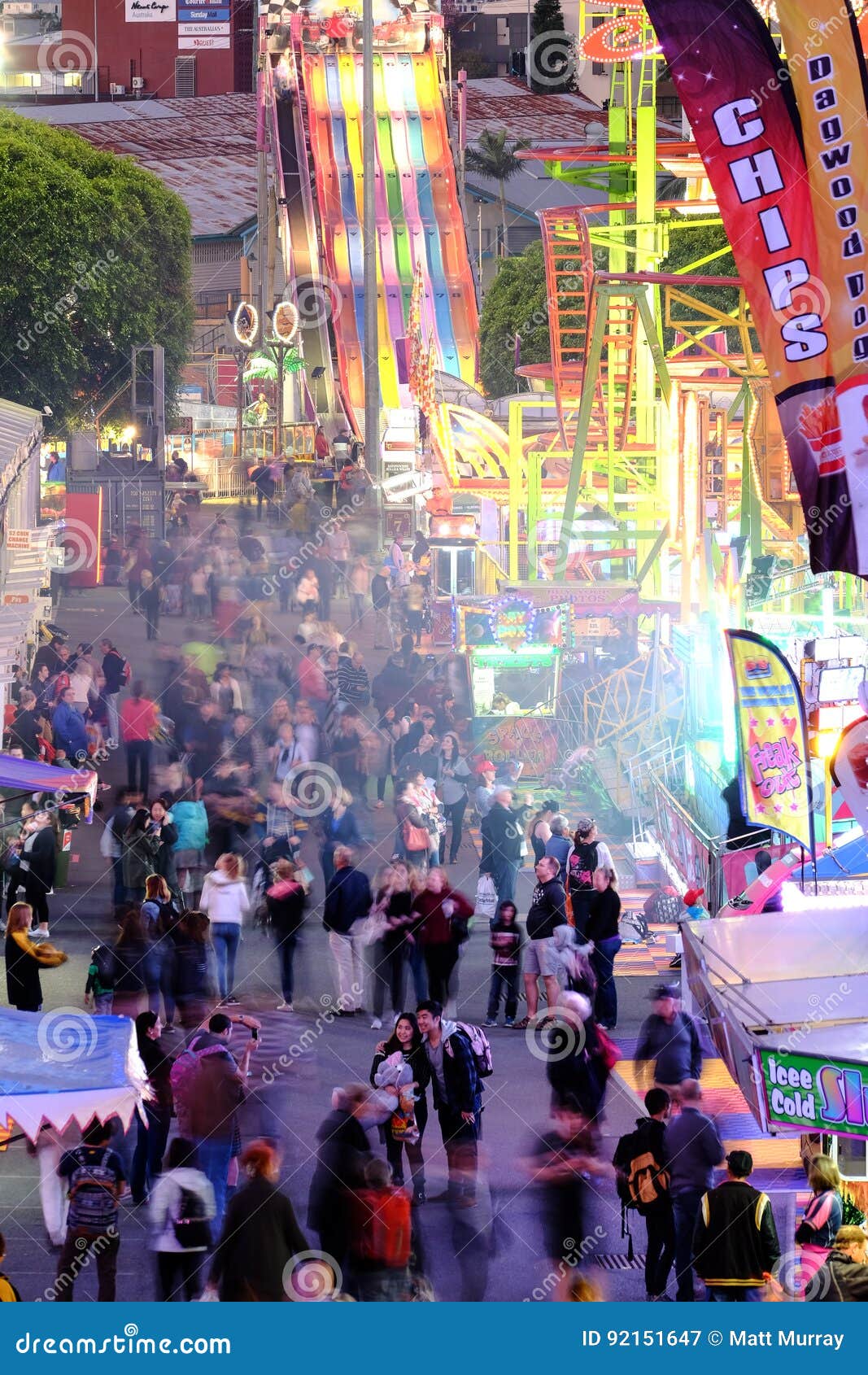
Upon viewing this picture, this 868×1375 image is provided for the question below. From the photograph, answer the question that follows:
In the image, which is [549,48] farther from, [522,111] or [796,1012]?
[796,1012]

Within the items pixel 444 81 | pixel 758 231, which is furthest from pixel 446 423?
pixel 444 81

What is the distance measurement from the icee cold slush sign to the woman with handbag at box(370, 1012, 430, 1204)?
198 cm

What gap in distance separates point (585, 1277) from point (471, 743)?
1138cm

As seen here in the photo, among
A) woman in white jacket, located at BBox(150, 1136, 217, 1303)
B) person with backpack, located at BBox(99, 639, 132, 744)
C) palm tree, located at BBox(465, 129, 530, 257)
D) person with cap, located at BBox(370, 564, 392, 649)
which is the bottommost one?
woman in white jacket, located at BBox(150, 1136, 217, 1303)

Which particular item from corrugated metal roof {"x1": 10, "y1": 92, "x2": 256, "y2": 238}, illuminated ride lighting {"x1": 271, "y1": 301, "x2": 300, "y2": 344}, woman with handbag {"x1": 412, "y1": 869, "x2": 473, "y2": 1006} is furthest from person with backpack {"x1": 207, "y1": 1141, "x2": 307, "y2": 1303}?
corrugated metal roof {"x1": 10, "y1": 92, "x2": 256, "y2": 238}

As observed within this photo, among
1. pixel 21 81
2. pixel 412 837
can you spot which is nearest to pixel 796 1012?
pixel 412 837

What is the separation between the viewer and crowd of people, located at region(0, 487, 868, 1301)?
800cm

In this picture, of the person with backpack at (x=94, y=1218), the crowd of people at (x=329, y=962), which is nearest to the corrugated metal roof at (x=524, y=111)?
the crowd of people at (x=329, y=962)

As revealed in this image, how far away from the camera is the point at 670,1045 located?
9.34 m

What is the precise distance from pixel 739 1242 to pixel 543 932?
14.3 ft

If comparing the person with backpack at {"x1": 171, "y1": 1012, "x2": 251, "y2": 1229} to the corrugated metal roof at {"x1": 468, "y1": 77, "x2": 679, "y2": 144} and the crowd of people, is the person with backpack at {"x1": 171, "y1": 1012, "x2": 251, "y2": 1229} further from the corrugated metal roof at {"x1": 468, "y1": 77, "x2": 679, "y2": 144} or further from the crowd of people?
the corrugated metal roof at {"x1": 468, "y1": 77, "x2": 679, "y2": 144}

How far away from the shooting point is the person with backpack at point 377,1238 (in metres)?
7.96

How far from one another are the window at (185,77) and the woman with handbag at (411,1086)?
92935 millimetres

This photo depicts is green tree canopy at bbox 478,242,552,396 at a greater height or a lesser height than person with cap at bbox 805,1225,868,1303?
greater
